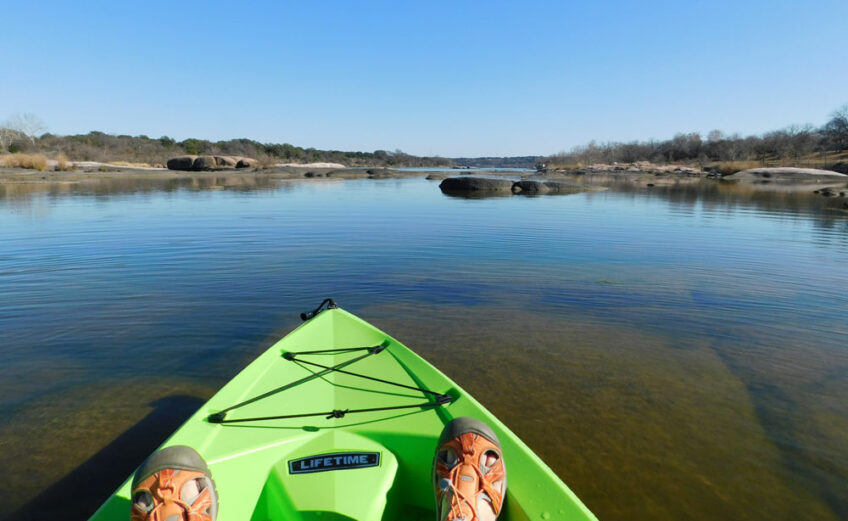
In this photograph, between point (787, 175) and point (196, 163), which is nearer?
point (787, 175)

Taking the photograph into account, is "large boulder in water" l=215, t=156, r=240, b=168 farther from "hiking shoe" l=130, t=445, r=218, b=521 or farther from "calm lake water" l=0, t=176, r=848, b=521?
"hiking shoe" l=130, t=445, r=218, b=521

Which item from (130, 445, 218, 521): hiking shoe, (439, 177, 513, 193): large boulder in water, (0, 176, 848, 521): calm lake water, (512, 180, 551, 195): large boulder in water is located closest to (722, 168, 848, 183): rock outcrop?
(512, 180, 551, 195): large boulder in water

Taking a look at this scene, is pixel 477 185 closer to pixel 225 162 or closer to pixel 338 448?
pixel 338 448

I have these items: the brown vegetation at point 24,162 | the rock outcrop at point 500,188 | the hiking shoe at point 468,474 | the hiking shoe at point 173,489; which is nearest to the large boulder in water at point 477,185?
the rock outcrop at point 500,188

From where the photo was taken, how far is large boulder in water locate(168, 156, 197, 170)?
70125 mm

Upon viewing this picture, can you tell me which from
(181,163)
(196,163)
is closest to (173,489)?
(196,163)

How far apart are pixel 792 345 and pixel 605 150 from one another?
126 metres

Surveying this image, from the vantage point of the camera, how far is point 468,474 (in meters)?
2.59

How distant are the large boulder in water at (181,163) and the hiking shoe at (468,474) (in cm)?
7881

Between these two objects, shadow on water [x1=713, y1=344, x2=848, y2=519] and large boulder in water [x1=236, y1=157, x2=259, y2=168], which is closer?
shadow on water [x1=713, y1=344, x2=848, y2=519]

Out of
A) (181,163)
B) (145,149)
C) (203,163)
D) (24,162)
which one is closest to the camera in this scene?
(24,162)

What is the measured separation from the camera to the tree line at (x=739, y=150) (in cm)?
7231

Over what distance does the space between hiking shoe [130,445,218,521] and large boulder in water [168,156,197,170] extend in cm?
7837

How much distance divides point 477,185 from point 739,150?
76612mm
